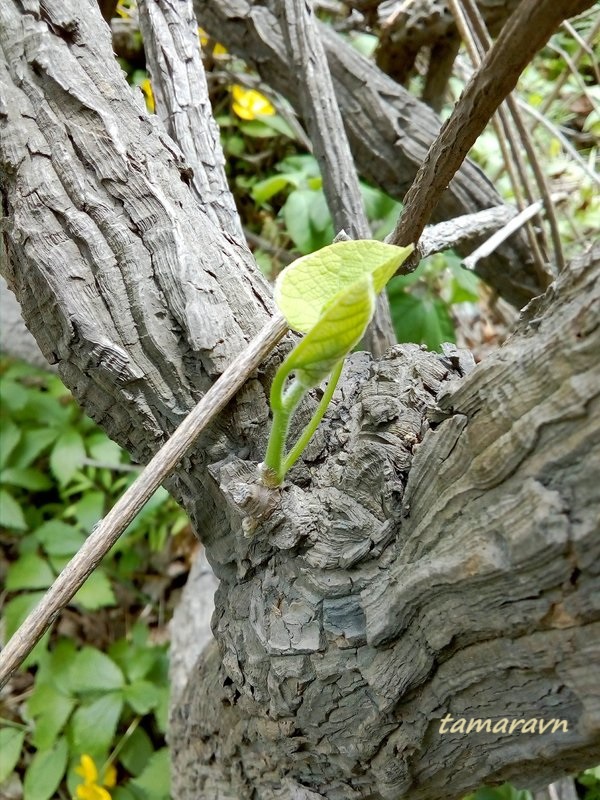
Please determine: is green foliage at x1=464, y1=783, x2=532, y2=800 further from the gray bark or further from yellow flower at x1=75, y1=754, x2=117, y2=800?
the gray bark

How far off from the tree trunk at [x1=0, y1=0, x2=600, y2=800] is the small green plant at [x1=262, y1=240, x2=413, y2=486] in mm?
110

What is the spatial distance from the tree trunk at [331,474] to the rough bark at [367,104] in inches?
21.8

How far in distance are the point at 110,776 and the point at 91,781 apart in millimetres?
107

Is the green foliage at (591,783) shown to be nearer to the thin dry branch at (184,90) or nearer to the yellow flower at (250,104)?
the thin dry branch at (184,90)

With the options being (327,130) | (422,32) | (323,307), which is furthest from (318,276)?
(422,32)

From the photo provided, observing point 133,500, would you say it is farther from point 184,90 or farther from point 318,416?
point 184,90

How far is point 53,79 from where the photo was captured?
0.68 m

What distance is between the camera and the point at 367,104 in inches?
49.6

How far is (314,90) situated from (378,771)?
3.14ft

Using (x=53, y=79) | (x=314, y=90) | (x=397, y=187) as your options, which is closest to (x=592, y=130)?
(x=397, y=187)

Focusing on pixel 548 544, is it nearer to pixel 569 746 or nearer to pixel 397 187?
pixel 569 746

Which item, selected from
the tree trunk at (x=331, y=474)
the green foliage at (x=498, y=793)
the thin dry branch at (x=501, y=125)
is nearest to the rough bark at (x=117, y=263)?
the tree trunk at (x=331, y=474)

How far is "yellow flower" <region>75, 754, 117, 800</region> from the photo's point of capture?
1.23 metres

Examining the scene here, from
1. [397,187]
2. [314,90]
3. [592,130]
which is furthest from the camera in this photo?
[592,130]
